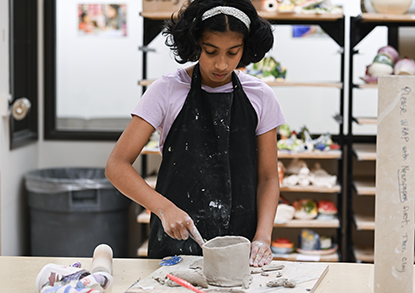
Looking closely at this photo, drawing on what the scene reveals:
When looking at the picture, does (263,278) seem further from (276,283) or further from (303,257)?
(303,257)

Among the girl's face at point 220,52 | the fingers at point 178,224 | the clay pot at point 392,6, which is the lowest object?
the fingers at point 178,224

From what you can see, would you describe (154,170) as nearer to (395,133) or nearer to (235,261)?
(235,261)

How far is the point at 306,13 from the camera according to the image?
2850mm

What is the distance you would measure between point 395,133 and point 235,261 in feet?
1.45

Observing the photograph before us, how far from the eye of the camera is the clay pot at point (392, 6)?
110 inches

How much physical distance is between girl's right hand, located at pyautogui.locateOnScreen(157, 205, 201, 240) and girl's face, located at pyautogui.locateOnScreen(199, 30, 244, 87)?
A: 0.39 meters

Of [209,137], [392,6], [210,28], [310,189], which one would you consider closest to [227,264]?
[209,137]

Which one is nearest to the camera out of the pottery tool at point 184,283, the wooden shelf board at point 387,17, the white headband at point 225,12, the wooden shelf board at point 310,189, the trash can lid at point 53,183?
the pottery tool at point 184,283

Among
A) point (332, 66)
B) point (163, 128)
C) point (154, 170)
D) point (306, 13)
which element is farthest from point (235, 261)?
point (332, 66)

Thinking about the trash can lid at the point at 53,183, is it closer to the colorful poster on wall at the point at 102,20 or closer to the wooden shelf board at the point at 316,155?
the colorful poster on wall at the point at 102,20

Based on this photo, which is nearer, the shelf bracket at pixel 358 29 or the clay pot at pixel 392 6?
the clay pot at pixel 392 6

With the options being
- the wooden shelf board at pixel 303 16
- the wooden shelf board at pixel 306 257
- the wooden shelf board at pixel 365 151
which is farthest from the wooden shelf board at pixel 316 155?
the wooden shelf board at pixel 303 16

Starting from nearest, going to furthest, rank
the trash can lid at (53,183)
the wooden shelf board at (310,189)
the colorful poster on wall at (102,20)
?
the wooden shelf board at (310,189) < the trash can lid at (53,183) < the colorful poster on wall at (102,20)

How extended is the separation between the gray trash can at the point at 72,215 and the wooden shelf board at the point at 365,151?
1.41m
